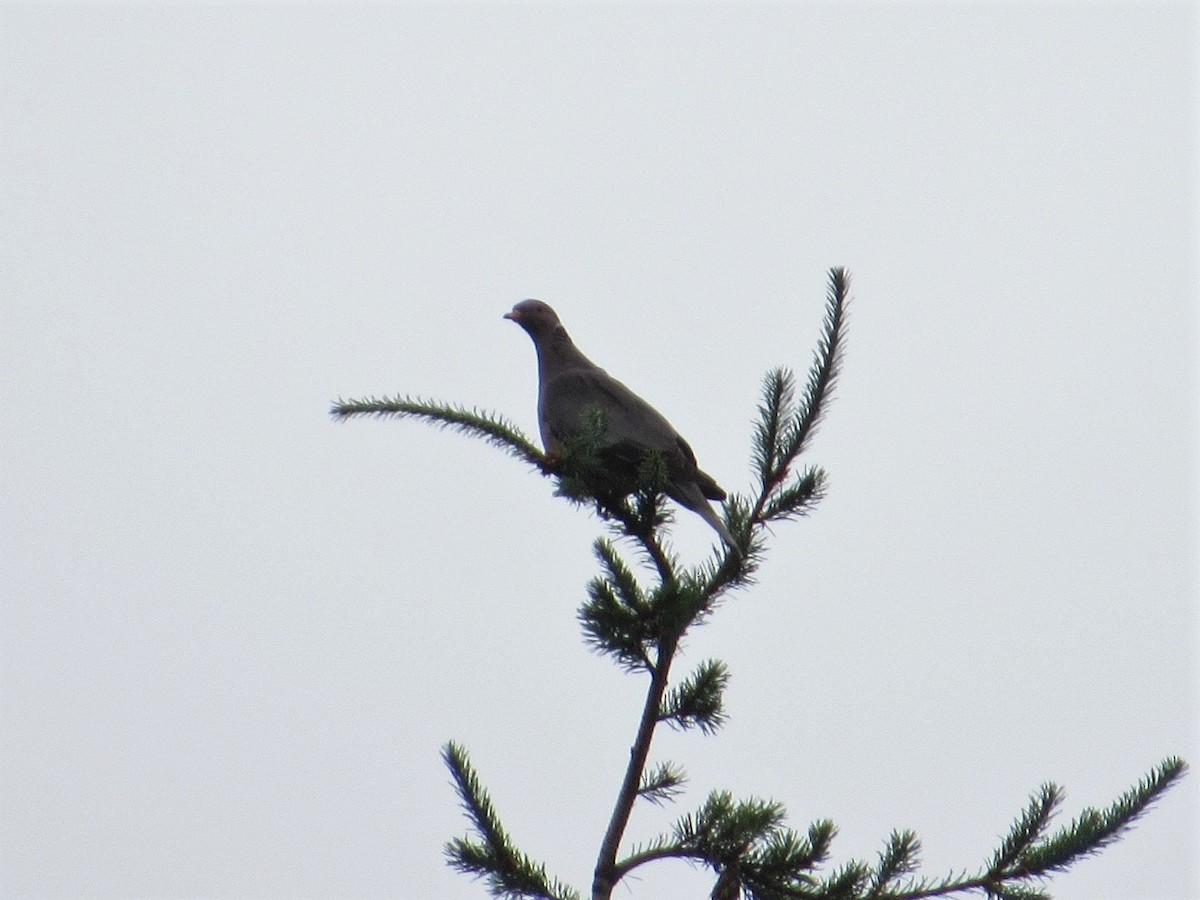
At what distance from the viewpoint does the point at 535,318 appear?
725 centimetres

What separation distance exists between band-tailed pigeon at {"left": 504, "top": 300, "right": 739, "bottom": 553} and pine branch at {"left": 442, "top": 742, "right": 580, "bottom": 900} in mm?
1079

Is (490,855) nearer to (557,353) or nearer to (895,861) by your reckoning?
(895,861)

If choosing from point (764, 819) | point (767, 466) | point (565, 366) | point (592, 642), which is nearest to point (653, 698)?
point (592, 642)

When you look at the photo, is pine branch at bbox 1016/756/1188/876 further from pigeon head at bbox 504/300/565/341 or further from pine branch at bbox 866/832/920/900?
pigeon head at bbox 504/300/565/341

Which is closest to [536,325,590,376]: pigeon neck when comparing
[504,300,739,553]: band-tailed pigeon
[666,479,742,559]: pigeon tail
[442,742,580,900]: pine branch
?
[504,300,739,553]: band-tailed pigeon

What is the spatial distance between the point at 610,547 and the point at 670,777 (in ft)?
2.49

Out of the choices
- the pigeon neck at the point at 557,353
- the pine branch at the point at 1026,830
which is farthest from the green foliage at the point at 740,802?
the pigeon neck at the point at 557,353

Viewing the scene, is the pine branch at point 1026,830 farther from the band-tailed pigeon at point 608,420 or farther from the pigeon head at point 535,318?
the pigeon head at point 535,318

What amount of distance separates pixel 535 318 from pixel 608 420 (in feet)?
7.10

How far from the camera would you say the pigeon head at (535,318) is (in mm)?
7184

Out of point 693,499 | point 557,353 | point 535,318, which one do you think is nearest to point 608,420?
point 693,499

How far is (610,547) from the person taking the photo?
4.15 meters

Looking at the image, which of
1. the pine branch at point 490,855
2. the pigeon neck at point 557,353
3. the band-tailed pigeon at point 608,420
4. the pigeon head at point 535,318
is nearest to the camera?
the pine branch at point 490,855

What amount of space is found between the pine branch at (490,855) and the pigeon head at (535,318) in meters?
3.65
